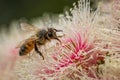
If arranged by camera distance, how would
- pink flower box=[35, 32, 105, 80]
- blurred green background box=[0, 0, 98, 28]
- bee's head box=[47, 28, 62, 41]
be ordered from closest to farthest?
1. pink flower box=[35, 32, 105, 80]
2. bee's head box=[47, 28, 62, 41]
3. blurred green background box=[0, 0, 98, 28]

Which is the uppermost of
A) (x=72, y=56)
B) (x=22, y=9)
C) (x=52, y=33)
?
(x=52, y=33)

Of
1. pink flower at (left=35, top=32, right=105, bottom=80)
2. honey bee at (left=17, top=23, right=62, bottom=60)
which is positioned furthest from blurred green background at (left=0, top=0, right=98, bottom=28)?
pink flower at (left=35, top=32, right=105, bottom=80)

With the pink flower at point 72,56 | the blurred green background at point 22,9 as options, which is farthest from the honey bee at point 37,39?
the blurred green background at point 22,9

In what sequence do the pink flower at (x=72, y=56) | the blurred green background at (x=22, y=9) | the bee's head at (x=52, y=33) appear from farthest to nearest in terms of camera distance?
the blurred green background at (x=22, y=9) → the bee's head at (x=52, y=33) → the pink flower at (x=72, y=56)

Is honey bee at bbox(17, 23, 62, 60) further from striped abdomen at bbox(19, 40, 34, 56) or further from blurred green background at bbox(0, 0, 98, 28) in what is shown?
blurred green background at bbox(0, 0, 98, 28)

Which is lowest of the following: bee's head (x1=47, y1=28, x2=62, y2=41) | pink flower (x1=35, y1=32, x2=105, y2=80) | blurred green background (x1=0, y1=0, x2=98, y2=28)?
blurred green background (x1=0, y1=0, x2=98, y2=28)

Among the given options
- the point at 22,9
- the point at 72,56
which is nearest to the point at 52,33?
the point at 72,56

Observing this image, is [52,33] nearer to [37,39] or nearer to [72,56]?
[37,39]

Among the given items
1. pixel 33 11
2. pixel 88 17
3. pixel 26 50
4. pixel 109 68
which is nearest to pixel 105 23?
pixel 88 17

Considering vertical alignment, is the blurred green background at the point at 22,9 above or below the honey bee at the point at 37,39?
below

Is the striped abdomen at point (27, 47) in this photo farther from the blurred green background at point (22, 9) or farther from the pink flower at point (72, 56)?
the blurred green background at point (22, 9)
